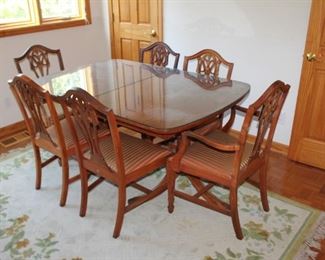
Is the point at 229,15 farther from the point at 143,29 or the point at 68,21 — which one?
the point at 68,21

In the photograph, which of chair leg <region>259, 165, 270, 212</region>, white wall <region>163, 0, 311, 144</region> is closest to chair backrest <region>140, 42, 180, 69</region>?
white wall <region>163, 0, 311, 144</region>

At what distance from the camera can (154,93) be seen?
2340 mm

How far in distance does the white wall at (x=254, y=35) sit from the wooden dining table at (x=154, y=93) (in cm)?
65

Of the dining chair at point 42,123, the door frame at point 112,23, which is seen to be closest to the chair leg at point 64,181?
the dining chair at point 42,123

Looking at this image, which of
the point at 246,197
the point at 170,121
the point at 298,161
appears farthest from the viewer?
the point at 298,161

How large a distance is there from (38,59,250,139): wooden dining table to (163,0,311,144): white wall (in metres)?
0.65

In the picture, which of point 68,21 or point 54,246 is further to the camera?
point 68,21

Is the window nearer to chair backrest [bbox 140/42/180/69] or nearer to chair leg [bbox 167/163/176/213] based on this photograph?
chair backrest [bbox 140/42/180/69]

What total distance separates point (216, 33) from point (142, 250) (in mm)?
2151

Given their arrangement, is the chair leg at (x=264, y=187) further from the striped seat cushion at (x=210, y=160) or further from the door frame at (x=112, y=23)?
the door frame at (x=112, y=23)

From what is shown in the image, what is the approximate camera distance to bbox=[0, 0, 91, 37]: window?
3.39m

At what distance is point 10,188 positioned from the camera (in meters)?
2.64

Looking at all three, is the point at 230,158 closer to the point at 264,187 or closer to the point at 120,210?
the point at 264,187

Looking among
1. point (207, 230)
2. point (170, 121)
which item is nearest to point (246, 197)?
point (207, 230)
